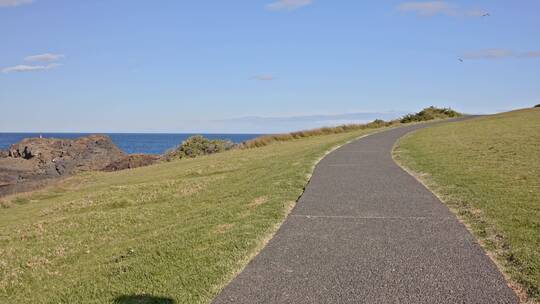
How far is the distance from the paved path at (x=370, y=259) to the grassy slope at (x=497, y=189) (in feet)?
1.06

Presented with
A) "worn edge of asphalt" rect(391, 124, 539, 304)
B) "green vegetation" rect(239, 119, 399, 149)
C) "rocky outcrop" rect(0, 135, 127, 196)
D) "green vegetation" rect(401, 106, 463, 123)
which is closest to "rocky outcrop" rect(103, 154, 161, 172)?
"rocky outcrop" rect(0, 135, 127, 196)

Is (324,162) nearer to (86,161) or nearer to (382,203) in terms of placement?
(382,203)

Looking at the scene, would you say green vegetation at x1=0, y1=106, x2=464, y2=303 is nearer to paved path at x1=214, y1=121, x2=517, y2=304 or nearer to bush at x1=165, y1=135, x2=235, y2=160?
paved path at x1=214, y1=121, x2=517, y2=304

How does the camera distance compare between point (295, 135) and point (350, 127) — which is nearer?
point (295, 135)

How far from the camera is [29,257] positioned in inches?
412

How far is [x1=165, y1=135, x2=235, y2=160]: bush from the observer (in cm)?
4091

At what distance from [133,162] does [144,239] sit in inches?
1156

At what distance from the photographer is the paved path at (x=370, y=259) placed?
566cm

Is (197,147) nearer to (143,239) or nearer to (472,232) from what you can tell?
(143,239)

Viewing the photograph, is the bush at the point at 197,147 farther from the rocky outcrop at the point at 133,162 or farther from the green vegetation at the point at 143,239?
the green vegetation at the point at 143,239

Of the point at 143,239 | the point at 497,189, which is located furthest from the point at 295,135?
the point at 143,239

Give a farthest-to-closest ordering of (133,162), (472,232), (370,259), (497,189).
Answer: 1. (133,162)
2. (497,189)
3. (472,232)
4. (370,259)

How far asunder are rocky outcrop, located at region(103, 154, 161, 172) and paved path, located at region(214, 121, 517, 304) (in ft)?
91.8

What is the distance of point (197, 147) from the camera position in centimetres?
4178
